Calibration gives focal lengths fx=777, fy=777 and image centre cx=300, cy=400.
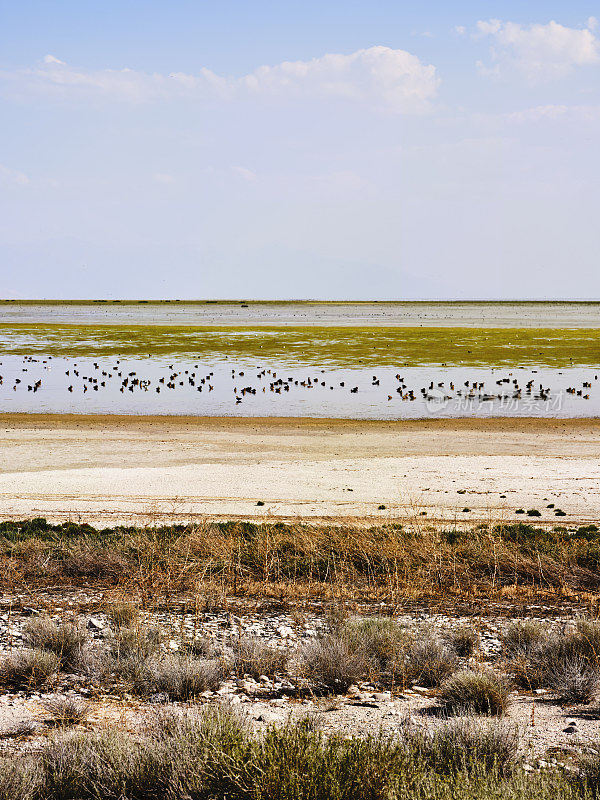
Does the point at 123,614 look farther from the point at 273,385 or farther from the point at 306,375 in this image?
the point at 306,375

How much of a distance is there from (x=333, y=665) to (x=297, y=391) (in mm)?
31675

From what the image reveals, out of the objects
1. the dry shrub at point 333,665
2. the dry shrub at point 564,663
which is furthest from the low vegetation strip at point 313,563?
the dry shrub at point 333,665

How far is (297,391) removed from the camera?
38531mm

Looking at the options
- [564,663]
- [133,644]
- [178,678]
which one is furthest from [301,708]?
[564,663]

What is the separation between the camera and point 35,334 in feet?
273

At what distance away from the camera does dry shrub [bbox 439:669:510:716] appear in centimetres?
631

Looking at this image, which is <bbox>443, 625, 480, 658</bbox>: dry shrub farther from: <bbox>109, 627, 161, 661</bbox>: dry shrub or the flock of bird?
A: the flock of bird

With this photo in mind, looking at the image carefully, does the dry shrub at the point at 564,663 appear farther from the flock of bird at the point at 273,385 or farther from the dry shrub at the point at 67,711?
the flock of bird at the point at 273,385

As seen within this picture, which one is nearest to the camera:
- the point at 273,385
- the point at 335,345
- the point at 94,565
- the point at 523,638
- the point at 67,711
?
the point at 67,711

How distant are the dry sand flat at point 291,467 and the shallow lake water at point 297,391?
265cm

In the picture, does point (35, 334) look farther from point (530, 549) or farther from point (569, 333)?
point (530, 549)

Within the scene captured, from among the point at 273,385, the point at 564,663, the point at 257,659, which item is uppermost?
the point at 273,385

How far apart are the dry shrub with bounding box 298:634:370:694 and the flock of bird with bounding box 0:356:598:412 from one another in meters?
27.4

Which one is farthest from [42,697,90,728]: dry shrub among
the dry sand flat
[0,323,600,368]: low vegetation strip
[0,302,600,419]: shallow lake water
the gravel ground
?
[0,323,600,368]: low vegetation strip
